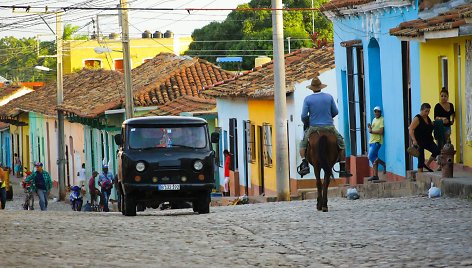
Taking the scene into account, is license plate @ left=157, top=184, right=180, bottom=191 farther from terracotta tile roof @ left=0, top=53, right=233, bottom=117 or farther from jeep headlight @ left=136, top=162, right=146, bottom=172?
terracotta tile roof @ left=0, top=53, right=233, bottom=117

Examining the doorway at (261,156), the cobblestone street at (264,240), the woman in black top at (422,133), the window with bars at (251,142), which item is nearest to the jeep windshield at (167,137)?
the cobblestone street at (264,240)

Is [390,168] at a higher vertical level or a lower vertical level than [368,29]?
lower

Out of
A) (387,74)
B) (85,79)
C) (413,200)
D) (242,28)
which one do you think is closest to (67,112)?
(85,79)

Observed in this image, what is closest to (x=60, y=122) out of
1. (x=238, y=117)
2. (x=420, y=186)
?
(x=238, y=117)

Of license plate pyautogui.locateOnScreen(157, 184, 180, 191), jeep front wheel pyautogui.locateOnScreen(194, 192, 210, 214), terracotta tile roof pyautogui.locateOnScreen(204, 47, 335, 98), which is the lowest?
jeep front wheel pyautogui.locateOnScreen(194, 192, 210, 214)

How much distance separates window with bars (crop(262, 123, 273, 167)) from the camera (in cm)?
3758

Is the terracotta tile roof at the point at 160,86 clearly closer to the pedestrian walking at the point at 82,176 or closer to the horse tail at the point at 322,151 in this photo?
the pedestrian walking at the point at 82,176

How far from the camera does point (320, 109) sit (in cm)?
1819

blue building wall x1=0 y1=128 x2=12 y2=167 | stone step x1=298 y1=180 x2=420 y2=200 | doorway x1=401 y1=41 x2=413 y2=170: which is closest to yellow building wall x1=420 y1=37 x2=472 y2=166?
stone step x1=298 y1=180 x2=420 y2=200

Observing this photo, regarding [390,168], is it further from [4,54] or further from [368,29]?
[4,54]

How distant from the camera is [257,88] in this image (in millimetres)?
38656

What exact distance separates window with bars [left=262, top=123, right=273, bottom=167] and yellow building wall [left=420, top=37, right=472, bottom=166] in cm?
1209

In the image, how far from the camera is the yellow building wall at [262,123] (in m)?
37.1

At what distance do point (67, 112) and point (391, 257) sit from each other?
43.9 metres
